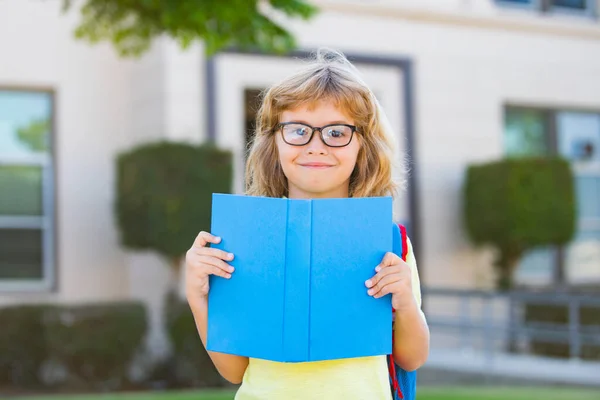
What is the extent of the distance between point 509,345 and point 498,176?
1.97 metres

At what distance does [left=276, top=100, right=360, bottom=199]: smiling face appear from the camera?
89.6 inches

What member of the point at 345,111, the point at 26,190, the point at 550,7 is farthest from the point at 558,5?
the point at 345,111

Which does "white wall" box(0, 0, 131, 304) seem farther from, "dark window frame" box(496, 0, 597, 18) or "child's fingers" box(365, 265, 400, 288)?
"child's fingers" box(365, 265, 400, 288)

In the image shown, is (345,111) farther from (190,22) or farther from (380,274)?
(190,22)

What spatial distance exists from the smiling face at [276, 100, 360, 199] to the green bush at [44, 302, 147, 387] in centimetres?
693

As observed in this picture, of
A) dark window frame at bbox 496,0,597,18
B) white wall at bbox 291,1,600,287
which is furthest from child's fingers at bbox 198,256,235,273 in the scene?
dark window frame at bbox 496,0,597,18

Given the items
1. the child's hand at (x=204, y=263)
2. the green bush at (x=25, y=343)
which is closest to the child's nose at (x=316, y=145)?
the child's hand at (x=204, y=263)

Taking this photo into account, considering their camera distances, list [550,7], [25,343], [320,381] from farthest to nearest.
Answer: [550,7], [25,343], [320,381]

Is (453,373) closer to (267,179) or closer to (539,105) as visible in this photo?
(539,105)

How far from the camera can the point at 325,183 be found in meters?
2.31

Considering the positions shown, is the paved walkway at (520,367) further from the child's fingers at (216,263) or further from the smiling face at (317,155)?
the child's fingers at (216,263)

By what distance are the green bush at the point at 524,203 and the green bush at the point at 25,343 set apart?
509cm

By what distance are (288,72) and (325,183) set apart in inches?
326

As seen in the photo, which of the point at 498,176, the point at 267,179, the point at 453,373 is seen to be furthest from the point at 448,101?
the point at 267,179
